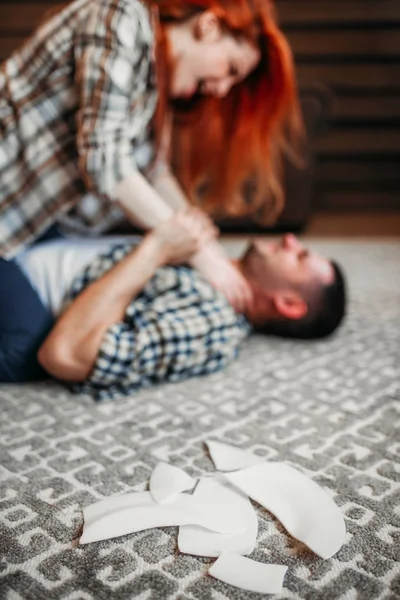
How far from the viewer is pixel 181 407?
3.56 ft

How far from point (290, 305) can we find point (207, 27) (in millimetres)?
652

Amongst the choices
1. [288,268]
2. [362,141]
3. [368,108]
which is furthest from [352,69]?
[288,268]

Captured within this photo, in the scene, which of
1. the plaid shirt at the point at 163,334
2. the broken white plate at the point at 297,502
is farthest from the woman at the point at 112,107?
the broken white plate at the point at 297,502

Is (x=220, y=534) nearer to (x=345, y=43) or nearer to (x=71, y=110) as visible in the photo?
(x=71, y=110)

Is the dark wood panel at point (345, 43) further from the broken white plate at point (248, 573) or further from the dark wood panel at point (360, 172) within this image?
the broken white plate at point (248, 573)

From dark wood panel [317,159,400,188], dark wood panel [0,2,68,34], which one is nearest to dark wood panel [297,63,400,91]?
dark wood panel [317,159,400,188]

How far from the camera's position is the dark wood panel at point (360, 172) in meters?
3.86

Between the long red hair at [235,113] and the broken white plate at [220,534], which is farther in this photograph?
the long red hair at [235,113]

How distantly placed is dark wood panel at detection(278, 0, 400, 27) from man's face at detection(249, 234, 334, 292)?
9.40 feet

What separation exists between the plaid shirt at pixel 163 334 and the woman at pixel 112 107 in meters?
0.11

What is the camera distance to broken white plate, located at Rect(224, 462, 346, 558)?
70 centimetres

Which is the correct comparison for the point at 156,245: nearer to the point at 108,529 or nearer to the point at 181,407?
the point at 181,407

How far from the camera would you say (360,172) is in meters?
3.88

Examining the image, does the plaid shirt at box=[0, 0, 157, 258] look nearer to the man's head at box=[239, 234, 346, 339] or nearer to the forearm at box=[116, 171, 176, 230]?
the forearm at box=[116, 171, 176, 230]
